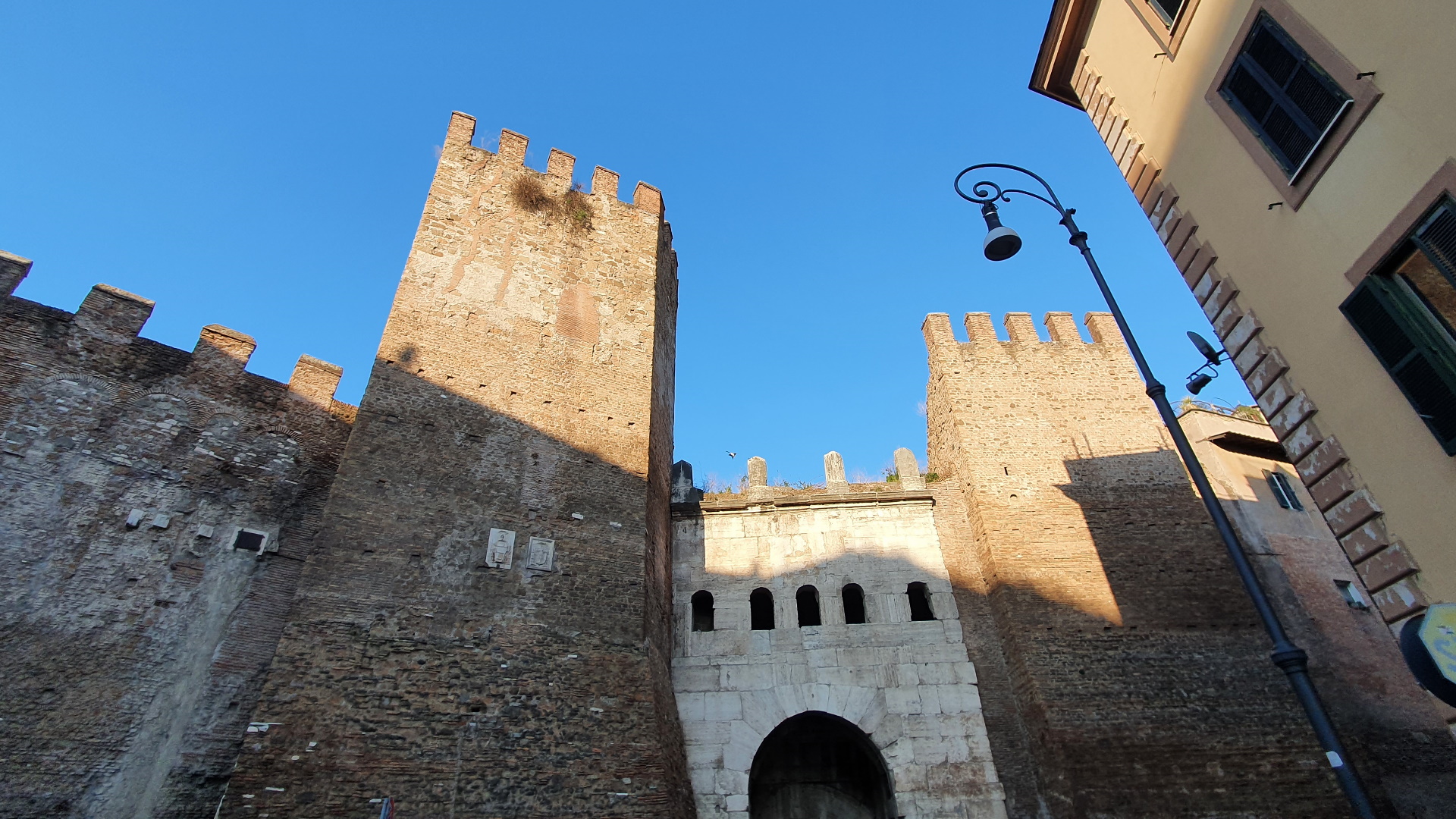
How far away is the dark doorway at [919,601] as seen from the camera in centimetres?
1192

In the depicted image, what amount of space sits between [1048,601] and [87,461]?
12.5 m

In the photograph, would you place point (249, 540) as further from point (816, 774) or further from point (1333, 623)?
point (1333, 623)

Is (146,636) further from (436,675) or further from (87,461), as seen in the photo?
(436,675)

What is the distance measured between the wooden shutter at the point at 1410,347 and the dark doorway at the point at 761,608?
8611 millimetres

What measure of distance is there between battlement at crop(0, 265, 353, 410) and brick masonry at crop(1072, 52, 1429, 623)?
10.6 meters

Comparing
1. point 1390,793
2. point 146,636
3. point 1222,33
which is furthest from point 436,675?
point 1390,793

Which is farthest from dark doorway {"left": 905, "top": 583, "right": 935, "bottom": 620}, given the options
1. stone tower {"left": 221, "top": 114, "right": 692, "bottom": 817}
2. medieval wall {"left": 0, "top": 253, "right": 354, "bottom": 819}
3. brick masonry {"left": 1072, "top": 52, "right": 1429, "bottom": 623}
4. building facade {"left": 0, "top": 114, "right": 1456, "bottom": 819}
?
medieval wall {"left": 0, "top": 253, "right": 354, "bottom": 819}

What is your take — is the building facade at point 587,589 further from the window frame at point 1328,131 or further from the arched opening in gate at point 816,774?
the window frame at point 1328,131

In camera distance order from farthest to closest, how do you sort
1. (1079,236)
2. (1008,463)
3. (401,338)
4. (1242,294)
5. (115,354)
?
(1008,463) → (401,338) → (115,354) → (1079,236) → (1242,294)

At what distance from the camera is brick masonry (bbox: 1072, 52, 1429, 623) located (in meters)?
4.82

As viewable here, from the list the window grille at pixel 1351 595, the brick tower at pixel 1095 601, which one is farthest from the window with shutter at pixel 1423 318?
the window grille at pixel 1351 595

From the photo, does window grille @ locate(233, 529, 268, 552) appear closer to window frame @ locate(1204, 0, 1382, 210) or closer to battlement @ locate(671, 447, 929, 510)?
battlement @ locate(671, 447, 929, 510)

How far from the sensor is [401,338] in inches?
433

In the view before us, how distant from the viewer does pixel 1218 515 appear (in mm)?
5594
